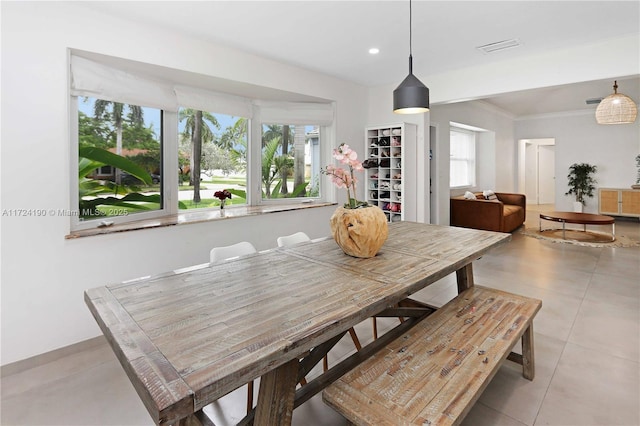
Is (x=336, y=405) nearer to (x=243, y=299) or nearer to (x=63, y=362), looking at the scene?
(x=243, y=299)

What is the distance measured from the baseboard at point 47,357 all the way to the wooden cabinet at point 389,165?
11.7 ft

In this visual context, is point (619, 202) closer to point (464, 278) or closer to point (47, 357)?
point (464, 278)

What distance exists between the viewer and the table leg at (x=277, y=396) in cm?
126

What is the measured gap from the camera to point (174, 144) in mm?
3535

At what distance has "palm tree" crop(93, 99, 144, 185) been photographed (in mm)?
2898

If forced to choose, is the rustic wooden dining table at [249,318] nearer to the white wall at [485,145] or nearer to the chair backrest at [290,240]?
the chair backrest at [290,240]

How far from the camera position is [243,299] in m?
1.38

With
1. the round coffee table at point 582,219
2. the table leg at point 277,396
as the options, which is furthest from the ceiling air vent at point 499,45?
the round coffee table at point 582,219

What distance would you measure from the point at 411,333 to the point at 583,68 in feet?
11.5

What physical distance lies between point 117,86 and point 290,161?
2245 millimetres


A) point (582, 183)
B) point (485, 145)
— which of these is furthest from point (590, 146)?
point (485, 145)

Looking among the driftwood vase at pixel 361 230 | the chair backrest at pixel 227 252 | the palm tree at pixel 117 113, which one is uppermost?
the palm tree at pixel 117 113

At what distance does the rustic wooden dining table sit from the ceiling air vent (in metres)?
2.39

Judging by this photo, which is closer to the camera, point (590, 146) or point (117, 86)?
point (117, 86)
